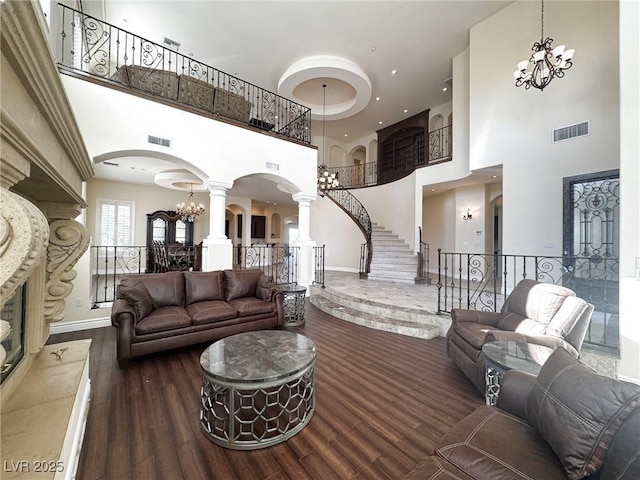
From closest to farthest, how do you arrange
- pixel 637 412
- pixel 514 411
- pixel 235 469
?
pixel 637 412 → pixel 514 411 → pixel 235 469

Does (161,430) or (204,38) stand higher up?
(204,38)

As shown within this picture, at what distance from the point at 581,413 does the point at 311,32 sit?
7.72m

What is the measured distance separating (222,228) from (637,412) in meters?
5.43

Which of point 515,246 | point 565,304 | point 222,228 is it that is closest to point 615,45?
point 515,246

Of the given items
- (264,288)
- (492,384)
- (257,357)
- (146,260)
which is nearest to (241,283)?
(264,288)

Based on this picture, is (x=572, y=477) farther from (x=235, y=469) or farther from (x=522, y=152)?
(x=522, y=152)

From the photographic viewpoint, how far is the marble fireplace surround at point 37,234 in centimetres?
73

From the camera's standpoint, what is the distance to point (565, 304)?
2.44m

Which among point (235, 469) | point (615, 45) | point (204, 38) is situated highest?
point (204, 38)

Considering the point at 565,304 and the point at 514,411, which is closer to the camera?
the point at 514,411

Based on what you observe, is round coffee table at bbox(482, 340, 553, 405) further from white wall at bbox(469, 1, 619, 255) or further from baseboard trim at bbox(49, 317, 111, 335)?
baseboard trim at bbox(49, 317, 111, 335)

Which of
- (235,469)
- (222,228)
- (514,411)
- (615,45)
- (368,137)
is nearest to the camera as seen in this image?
(514,411)

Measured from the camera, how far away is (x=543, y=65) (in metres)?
4.46

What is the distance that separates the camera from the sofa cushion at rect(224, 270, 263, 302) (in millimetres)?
4177
